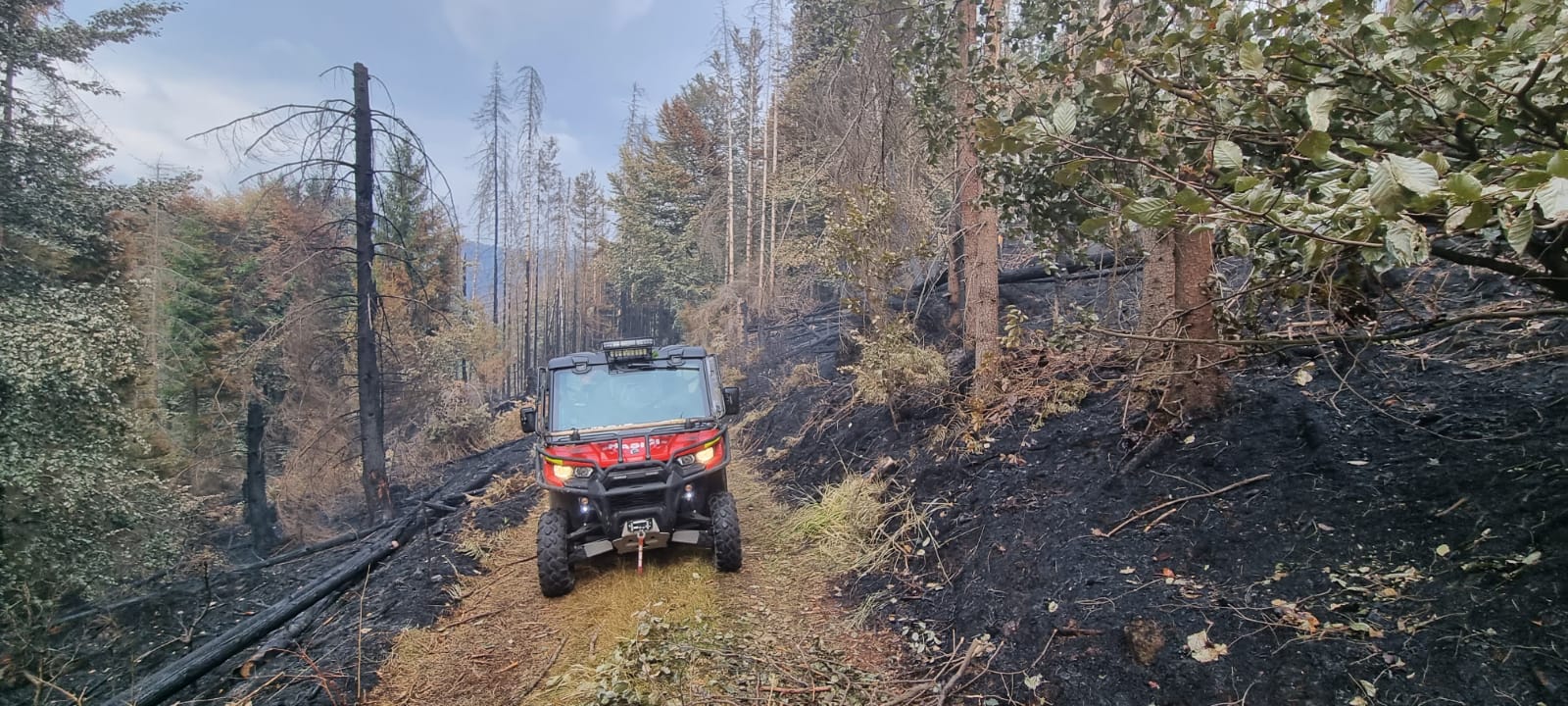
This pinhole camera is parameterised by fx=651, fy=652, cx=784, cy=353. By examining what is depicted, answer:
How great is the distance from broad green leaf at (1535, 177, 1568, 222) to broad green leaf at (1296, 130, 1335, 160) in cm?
49

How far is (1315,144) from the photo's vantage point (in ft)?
5.11

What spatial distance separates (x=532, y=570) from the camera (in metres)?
6.02

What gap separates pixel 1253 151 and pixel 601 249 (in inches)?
1542

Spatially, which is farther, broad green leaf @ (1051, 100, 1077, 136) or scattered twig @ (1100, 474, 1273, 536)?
scattered twig @ (1100, 474, 1273, 536)

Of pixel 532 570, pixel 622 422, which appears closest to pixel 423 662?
pixel 532 570

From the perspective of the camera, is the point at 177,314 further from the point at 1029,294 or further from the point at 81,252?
the point at 1029,294

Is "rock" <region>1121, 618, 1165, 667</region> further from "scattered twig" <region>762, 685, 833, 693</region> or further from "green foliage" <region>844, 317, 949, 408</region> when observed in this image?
"green foliage" <region>844, 317, 949, 408</region>

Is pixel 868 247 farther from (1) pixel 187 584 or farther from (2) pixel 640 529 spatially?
(1) pixel 187 584

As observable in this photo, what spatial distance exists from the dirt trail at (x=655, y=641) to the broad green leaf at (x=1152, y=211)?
2812 millimetres

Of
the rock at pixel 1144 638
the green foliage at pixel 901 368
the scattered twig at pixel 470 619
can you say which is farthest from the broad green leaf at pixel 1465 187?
the scattered twig at pixel 470 619

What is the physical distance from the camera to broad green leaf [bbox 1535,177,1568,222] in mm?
1056

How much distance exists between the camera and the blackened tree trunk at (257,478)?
16.9m

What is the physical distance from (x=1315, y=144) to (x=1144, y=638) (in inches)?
88.0

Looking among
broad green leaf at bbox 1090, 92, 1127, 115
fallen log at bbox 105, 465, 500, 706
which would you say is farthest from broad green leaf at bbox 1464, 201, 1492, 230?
fallen log at bbox 105, 465, 500, 706
